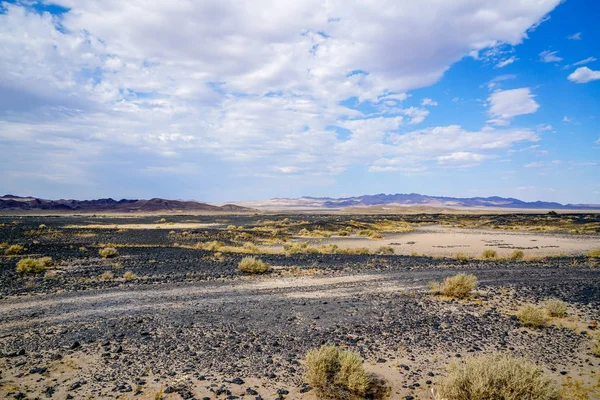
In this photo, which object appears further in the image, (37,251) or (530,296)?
(37,251)

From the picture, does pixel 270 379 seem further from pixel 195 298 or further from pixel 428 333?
pixel 195 298

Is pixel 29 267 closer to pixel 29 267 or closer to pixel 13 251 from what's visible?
pixel 29 267

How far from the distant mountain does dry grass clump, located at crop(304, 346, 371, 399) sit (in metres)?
148

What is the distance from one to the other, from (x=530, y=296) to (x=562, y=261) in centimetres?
1242

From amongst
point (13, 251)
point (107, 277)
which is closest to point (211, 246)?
point (107, 277)

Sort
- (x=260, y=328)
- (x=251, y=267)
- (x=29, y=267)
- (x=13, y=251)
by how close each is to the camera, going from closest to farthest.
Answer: (x=260, y=328) → (x=29, y=267) → (x=251, y=267) → (x=13, y=251)

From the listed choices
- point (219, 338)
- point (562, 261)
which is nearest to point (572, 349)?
point (219, 338)

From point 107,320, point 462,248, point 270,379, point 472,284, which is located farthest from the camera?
point 462,248

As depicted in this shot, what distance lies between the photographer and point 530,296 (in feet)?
39.7

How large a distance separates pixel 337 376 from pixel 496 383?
92.8 inches

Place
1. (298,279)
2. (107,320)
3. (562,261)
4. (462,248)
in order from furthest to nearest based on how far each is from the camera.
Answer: (462,248) < (562,261) < (298,279) < (107,320)

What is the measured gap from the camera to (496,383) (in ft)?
16.8

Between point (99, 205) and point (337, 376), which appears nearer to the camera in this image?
point (337, 376)

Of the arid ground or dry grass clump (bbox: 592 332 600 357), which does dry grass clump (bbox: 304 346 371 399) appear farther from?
dry grass clump (bbox: 592 332 600 357)
